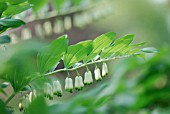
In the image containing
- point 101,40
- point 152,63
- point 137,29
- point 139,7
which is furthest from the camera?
point 139,7

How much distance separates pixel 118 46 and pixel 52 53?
14 centimetres

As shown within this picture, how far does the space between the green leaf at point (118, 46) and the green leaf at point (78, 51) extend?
59 mm

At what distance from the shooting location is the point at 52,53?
0.75m

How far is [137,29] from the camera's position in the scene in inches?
330

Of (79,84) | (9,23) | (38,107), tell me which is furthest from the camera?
(79,84)

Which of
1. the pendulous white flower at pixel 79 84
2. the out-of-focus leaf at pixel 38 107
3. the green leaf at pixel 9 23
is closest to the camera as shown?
the out-of-focus leaf at pixel 38 107

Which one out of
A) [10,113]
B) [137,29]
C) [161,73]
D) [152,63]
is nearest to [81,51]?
[10,113]

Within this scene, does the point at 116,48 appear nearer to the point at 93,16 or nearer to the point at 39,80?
the point at 39,80

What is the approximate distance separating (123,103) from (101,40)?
0.57 m

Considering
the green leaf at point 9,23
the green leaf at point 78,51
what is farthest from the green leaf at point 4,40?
the green leaf at point 78,51

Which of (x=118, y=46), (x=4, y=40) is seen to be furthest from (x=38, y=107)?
(x=118, y=46)

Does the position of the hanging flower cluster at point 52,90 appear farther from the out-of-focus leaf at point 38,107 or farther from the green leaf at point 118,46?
the out-of-focus leaf at point 38,107

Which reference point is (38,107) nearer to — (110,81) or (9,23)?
(9,23)

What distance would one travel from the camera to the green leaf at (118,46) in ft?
2.61
